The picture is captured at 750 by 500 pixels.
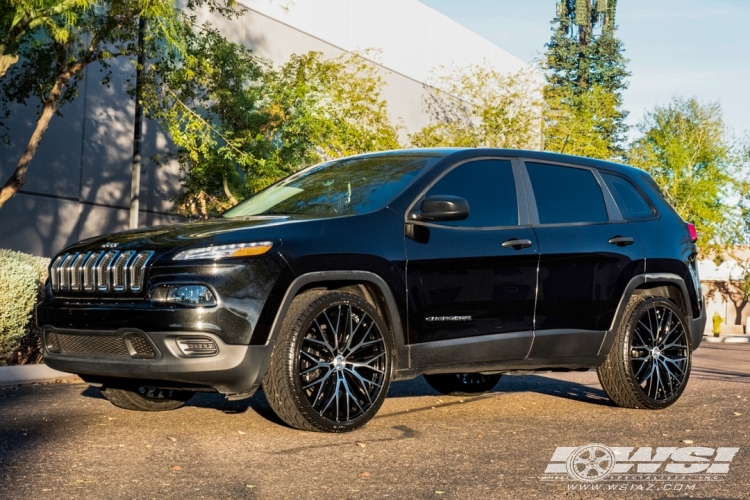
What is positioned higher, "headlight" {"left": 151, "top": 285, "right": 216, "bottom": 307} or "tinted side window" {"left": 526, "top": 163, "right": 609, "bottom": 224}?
"tinted side window" {"left": 526, "top": 163, "right": 609, "bottom": 224}

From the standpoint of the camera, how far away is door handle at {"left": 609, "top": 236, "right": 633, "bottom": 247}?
8195 mm

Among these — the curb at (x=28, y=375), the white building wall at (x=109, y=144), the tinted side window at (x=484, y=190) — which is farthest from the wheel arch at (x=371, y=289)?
the white building wall at (x=109, y=144)

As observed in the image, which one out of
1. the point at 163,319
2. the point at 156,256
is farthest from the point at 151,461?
the point at 156,256

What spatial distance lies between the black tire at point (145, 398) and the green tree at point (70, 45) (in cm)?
552

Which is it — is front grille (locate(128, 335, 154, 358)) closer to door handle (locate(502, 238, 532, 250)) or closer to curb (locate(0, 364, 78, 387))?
door handle (locate(502, 238, 532, 250))

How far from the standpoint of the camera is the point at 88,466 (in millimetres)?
5488

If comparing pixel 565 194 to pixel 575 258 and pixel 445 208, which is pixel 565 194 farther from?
pixel 445 208

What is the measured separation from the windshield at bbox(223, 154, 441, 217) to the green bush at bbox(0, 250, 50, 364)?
3.79 metres

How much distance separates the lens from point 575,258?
7.85 metres

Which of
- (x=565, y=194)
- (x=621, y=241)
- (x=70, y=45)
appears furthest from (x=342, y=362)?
(x=70, y=45)

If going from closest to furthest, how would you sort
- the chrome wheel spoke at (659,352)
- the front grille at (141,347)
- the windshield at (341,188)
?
1. the front grille at (141,347)
2. the windshield at (341,188)
3. the chrome wheel spoke at (659,352)

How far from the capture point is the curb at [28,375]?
9.84 metres

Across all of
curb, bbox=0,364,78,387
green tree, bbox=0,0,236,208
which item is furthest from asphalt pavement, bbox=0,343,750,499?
→ green tree, bbox=0,0,236,208

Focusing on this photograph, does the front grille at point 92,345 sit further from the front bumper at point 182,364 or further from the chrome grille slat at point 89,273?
the chrome grille slat at point 89,273
